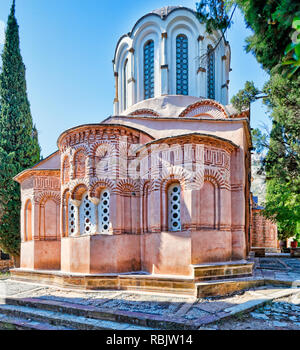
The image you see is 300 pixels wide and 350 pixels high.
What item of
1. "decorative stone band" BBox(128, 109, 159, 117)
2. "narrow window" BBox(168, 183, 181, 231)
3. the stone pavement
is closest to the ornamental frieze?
the stone pavement

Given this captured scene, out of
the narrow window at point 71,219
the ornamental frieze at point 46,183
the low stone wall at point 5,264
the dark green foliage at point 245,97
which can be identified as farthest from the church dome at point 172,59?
the low stone wall at point 5,264

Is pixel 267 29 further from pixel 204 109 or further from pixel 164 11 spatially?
pixel 164 11

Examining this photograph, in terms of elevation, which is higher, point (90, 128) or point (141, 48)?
point (141, 48)

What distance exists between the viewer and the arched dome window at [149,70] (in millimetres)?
12447

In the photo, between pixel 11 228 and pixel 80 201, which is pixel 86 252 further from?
pixel 11 228

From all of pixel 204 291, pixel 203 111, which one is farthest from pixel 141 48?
pixel 204 291

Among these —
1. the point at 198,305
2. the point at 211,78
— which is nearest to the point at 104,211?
the point at 198,305

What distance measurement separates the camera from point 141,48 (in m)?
12.8

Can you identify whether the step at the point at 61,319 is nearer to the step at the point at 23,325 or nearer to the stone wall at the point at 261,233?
the step at the point at 23,325

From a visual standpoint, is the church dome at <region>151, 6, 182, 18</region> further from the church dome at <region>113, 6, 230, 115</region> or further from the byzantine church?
→ the byzantine church

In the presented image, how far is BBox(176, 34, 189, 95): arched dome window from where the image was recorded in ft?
39.8

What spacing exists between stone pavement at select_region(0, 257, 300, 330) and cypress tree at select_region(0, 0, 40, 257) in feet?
20.0
